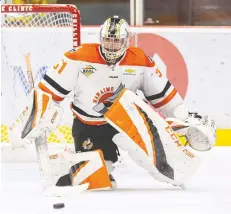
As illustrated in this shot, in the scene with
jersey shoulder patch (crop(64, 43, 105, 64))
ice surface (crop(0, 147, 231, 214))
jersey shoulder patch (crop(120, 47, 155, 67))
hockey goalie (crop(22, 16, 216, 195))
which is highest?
jersey shoulder patch (crop(64, 43, 105, 64))

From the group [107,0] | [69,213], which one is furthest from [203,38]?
[69,213]

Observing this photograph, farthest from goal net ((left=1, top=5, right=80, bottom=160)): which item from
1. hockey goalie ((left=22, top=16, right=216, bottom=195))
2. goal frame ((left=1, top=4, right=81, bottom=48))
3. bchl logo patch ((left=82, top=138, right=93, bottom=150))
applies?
hockey goalie ((left=22, top=16, right=216, bottom=195))

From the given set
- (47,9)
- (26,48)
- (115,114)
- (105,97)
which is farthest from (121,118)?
(26,48)

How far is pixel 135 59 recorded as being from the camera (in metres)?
3.27

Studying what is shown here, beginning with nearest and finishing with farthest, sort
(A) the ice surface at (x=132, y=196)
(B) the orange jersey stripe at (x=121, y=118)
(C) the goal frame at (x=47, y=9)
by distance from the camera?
(A) the ice surface at (x=132, y=196)
(B) the orange jersey stripe at (x=121, y=118)
(C) the goal frame at (x=47, y=9)

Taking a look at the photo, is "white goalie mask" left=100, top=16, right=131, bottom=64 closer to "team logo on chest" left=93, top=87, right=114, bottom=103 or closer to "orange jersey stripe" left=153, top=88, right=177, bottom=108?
"team logo on chest" left=93, top=87, right=114, bottom=103

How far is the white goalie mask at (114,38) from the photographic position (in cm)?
316

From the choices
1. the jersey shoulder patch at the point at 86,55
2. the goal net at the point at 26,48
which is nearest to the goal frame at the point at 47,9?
the goal net at the point at 26,48

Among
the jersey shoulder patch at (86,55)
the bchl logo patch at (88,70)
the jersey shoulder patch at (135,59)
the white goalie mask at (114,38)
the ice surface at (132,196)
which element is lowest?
the ice surface at (132,196)

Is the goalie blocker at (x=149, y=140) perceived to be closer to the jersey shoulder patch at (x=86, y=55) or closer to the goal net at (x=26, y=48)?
the jersey shoulder patch at (x=86, y=55)

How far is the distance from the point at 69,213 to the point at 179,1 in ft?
8.31

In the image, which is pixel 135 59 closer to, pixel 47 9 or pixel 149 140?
pixel 149 140

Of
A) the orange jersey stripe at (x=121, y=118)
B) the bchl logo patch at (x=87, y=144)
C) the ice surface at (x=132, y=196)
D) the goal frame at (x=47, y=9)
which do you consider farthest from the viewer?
the goal frame at (x=47, y=9)

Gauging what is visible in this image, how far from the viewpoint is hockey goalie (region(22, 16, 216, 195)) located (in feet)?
10.4
